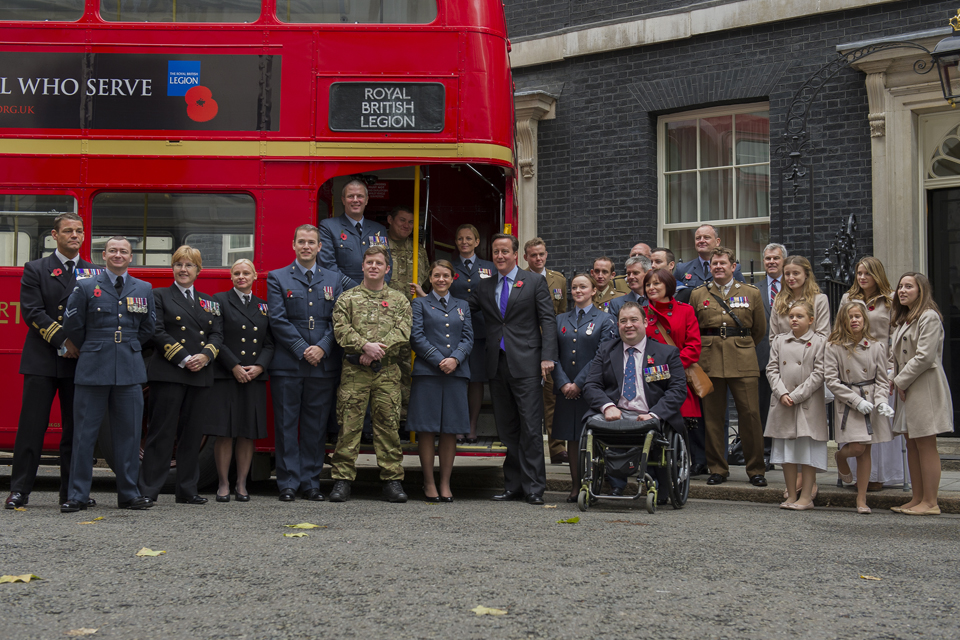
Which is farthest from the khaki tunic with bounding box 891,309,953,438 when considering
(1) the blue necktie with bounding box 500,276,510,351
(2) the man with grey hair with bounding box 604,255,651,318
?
(1) the blue necktie with bounding box 500,276,510,351

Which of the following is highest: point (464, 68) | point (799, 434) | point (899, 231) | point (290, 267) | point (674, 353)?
point (464, 68)

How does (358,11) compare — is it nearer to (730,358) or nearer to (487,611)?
(730,358)

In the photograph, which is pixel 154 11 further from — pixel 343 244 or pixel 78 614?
pixel 78 614

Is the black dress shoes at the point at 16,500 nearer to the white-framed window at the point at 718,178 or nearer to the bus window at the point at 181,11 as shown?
the bus window at the point at 181,11

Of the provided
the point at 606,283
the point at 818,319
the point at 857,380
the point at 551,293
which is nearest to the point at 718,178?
the point at 606,283

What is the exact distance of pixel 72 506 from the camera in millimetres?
6914

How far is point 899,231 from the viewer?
10945 millimetres

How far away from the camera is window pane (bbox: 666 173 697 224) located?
1270cm

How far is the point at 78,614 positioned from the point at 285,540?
178 centimetres

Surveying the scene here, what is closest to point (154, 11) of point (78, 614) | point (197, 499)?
point (197, 499)

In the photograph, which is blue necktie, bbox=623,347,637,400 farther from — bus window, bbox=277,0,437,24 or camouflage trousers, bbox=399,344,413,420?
bus window, bbox=277,0,437,24

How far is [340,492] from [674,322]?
9.82 ft

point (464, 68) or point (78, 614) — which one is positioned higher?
point (464, 68)

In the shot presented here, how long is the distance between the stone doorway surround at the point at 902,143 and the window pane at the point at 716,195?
1755mm
